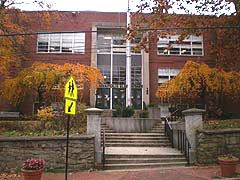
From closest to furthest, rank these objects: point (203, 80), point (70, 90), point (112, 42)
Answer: point (70, 90)
point (203, 80)
point (112, 42)

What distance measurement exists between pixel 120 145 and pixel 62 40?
15.7 metres

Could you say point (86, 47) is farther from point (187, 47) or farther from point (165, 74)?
point (187, 47)

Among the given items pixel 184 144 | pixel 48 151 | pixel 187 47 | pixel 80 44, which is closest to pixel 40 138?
pixel 48 151

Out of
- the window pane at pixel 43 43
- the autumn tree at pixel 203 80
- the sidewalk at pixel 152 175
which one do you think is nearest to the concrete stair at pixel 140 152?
the sidewalk at pixel 152 175

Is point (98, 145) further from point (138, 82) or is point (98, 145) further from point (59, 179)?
point (138, 82)

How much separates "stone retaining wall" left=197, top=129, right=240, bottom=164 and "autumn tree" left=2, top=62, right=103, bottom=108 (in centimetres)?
1155

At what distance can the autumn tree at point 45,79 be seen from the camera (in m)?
19.8

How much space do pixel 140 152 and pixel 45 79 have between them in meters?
10.3

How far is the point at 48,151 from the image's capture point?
10.8m

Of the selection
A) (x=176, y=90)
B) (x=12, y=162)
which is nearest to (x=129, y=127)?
(x=176, y=90)

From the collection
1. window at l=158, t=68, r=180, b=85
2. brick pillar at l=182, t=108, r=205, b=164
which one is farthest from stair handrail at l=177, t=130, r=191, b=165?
window at l=158, t=68, r=180, b=85

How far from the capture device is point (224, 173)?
30.3 ft

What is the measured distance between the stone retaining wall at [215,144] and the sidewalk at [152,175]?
2.59ft

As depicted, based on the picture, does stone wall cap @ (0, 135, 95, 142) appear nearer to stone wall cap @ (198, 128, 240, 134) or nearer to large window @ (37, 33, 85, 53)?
stone wall cap @ (198, 128, 240, 134)
